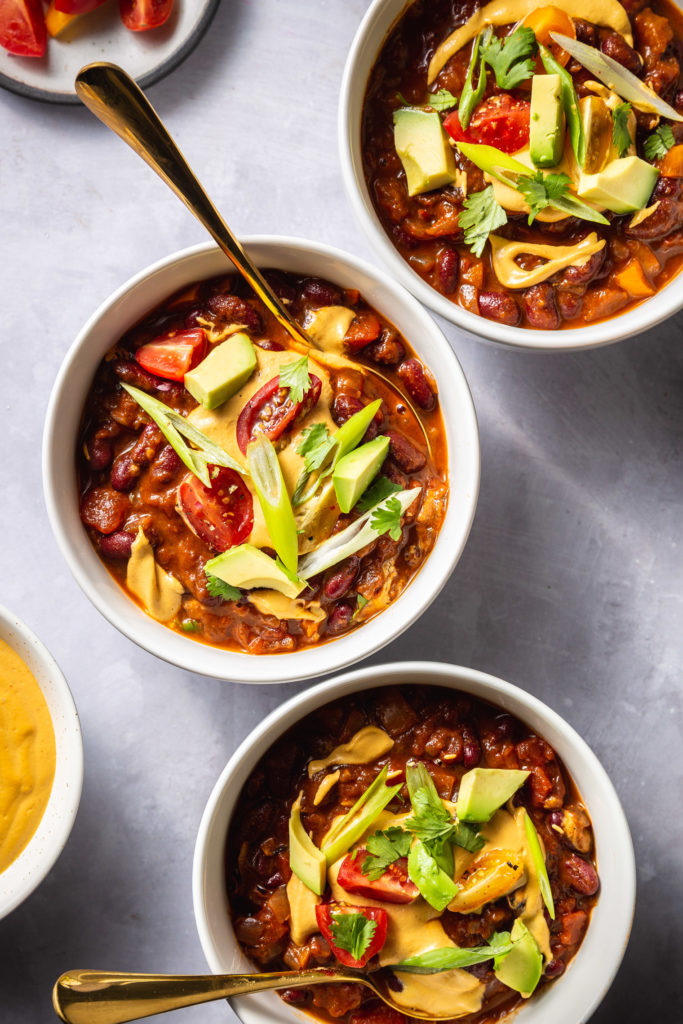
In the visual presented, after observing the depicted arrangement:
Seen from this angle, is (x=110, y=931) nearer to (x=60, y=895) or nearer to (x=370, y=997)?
(x=60, y=895)

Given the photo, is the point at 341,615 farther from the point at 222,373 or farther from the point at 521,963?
the point at 521,963

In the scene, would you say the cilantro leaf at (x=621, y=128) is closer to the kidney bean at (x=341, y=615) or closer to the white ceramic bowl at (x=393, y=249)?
the white ceramic bowl at (x=393, y=249)

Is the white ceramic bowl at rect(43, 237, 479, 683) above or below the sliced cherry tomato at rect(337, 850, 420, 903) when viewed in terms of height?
above

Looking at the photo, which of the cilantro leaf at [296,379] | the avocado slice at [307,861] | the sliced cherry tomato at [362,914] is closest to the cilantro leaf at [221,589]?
the cilantro leaf at [296,379]

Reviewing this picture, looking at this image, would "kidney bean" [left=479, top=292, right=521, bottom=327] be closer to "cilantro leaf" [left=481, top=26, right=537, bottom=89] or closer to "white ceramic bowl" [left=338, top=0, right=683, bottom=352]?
"white ceramic bowl" [left=338, top=0, right=683, bottom=352]

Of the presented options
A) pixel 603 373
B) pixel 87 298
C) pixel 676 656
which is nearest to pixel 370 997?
pixel 676 656

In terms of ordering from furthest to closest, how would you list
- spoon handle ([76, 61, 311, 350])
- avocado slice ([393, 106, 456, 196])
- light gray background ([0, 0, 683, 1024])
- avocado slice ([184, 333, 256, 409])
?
light gray background ([0, 0, 683, 1024])
avocado slice ([393, 106, 456, 196])
avocado slice ([184, 333, 256, 409])
spoon handle ([76, 61, 311, 350])

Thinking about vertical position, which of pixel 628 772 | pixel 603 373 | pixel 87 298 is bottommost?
pixel 628 772

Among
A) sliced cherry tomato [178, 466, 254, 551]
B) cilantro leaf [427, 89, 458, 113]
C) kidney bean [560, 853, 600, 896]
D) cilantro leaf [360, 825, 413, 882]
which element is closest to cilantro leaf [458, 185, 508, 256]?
cilantro leaf [427, 89, 458, 113]
